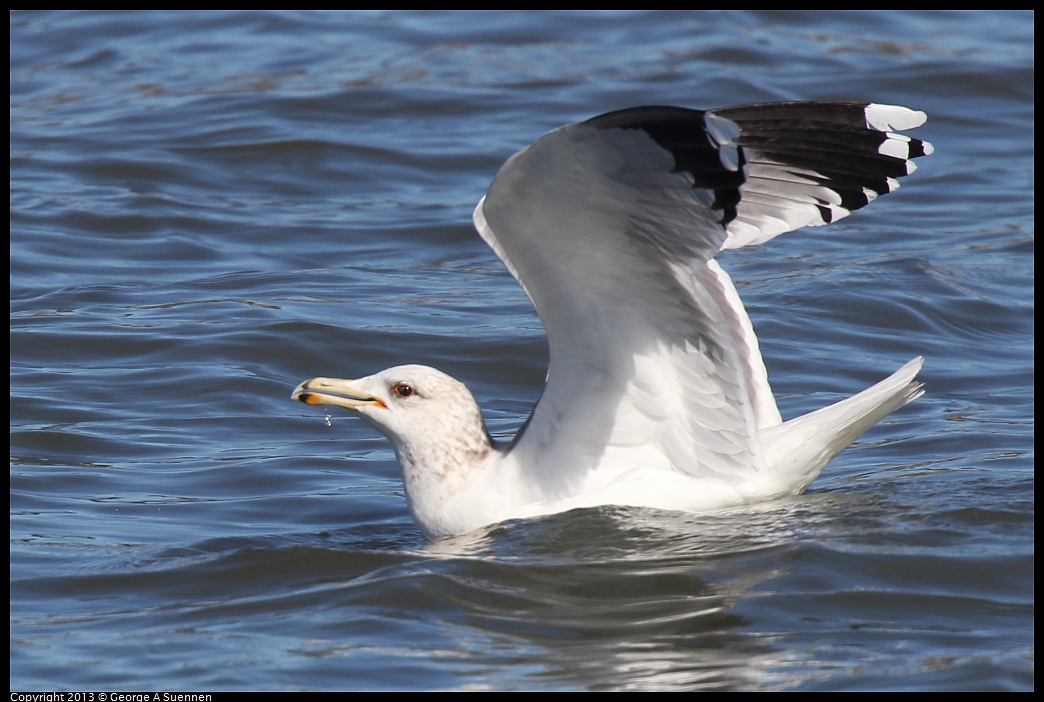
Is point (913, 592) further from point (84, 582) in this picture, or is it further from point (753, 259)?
point (753, 259)

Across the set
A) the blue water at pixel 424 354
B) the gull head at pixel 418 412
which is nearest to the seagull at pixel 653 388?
the gull head at pixel 418 412

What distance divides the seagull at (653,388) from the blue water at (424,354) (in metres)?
0.17

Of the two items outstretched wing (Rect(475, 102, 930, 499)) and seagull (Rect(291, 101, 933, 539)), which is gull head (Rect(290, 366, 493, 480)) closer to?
seagull (Rect(291, 101, 933, 539))

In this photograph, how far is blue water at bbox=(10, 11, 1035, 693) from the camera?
5387 millimetres

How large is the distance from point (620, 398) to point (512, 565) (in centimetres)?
84

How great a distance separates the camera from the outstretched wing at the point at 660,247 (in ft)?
17.3

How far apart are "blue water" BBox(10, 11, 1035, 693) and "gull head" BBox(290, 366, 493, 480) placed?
1.21ft

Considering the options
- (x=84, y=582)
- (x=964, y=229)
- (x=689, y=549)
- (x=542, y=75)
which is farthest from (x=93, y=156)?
(x=689, y=549)

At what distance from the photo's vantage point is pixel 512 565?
19.6ft

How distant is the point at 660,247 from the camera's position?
561 centimetres

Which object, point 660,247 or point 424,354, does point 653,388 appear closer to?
point 660,247

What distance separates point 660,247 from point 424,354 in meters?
4.06

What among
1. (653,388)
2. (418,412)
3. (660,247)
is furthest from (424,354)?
(660,247)

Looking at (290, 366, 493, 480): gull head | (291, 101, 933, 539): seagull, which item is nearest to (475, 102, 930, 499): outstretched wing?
(291, 101, 933, 539): seagull
